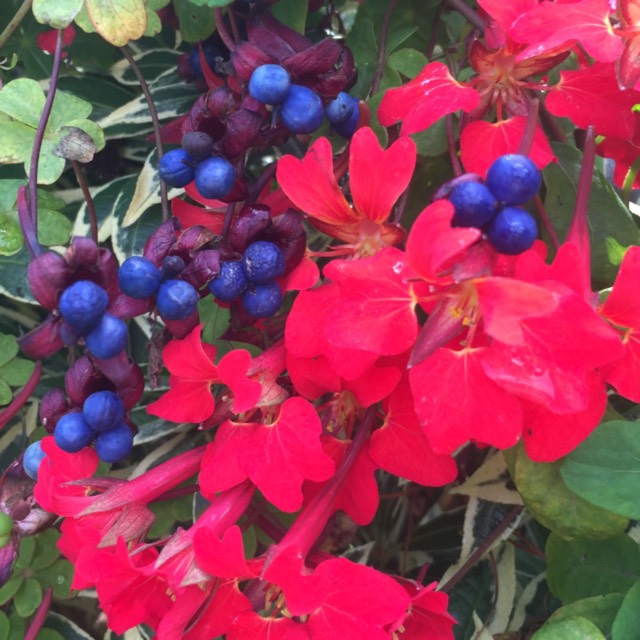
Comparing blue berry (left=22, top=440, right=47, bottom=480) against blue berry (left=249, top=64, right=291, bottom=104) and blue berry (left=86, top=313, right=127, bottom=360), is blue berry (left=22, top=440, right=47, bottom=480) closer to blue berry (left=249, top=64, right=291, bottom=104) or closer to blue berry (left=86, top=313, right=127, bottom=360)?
blue berry (left=86, top=313, right=127, bottom=360)

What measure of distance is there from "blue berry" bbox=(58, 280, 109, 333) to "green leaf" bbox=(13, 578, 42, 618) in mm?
406

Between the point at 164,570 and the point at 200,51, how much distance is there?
0.43 meters

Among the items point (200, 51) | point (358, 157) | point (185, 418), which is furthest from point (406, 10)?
point (185, 418)

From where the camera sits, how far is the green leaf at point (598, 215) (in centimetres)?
60

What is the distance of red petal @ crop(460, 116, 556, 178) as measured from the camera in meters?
0.50

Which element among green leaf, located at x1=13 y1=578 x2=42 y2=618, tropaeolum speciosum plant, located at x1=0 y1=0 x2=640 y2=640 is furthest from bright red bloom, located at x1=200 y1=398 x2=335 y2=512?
green leaf, located at x1=13 y1=578 x2=42 y2=618

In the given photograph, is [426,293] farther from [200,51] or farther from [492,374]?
[200,51]

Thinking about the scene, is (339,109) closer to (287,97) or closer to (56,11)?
(287,97)

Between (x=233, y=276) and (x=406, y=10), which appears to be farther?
(x=406, y=10)

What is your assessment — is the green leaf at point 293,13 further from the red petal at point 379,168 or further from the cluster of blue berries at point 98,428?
the cluster of blue berries at point 98,428

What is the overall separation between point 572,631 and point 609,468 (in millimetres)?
105

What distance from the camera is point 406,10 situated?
2.47 feet

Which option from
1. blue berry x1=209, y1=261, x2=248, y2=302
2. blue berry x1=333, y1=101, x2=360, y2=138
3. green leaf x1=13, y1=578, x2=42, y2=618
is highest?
blue berry x1=333, y1=101, x2=360, y2=138

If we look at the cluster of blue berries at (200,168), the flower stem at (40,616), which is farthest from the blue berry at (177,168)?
the flower stem at (40,616)
